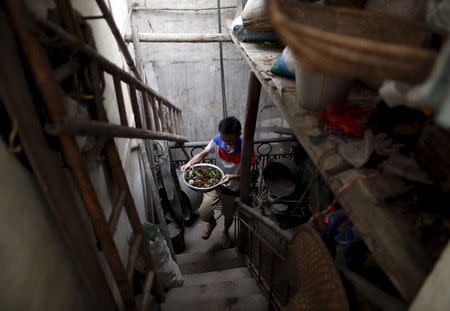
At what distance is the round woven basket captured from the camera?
1.42 m

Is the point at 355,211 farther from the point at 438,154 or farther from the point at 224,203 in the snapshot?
the point at 224,203

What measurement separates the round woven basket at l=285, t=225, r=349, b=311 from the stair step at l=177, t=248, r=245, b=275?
10.1ft

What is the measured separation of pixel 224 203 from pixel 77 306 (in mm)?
3202

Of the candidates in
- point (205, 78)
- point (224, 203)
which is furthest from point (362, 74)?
point (205, 78)

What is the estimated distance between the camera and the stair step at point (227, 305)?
2805 millimetres

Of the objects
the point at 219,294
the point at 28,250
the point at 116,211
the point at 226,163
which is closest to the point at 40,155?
the point at 28,250

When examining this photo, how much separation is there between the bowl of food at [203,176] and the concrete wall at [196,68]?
2972 millimetres

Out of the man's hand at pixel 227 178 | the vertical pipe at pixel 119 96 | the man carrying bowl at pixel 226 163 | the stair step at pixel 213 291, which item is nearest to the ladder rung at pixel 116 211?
the vertical pipe at pixel 119 96

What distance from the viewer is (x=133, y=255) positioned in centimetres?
223

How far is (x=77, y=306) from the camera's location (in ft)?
5.57

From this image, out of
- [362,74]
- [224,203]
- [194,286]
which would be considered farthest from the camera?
[224,203]

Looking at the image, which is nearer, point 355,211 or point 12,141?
point 12,141

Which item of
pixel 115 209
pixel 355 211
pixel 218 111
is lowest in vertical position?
pixel 218 111

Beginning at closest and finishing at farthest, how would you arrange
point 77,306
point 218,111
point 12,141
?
point 12,141 → point 77,306 → point 218,111
